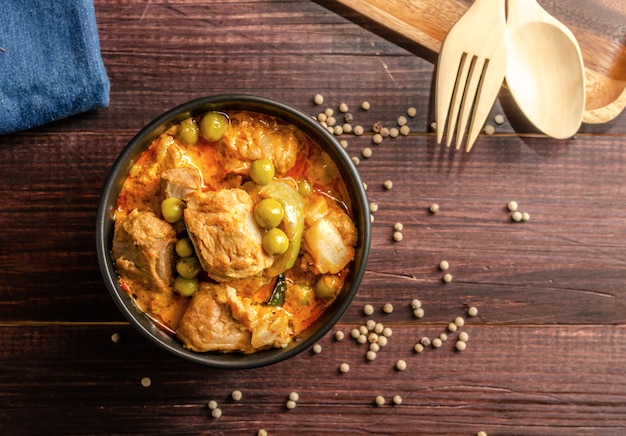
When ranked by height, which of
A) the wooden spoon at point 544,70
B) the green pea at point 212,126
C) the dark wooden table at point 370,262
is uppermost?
the wooden spoon at point 544,70

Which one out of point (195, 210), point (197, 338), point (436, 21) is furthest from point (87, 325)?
point (436, 21)

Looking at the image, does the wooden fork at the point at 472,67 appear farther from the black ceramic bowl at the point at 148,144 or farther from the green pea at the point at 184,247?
the green pea at the point at 184,247

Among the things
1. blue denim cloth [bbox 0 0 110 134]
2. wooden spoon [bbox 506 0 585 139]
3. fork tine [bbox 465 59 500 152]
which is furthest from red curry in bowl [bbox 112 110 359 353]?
wooden spoon [bbox 506 0 585 139]

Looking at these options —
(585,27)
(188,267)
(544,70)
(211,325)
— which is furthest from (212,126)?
(585,27)

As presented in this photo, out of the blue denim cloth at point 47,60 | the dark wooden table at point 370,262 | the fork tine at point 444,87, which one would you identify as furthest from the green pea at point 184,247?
the fork tine at point 444,87

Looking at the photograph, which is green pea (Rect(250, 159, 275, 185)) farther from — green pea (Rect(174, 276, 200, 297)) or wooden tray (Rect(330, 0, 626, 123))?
wooden tray (Rect(330, 0, 626, 123))

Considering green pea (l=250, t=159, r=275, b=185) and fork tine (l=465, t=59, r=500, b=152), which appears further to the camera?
fork tine (l=465, t=59, r=500, b=152)

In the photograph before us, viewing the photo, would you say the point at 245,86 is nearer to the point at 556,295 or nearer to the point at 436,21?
the point at 436,21
